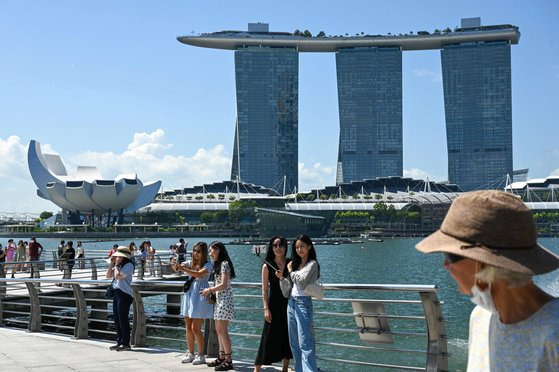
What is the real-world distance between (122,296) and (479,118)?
15111cm

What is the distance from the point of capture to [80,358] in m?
8.33

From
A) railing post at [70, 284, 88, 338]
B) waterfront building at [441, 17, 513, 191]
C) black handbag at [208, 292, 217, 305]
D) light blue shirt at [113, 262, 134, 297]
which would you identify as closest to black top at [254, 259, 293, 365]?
black handbag at [208, 292, 217, 305]

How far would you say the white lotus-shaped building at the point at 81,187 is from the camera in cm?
12838

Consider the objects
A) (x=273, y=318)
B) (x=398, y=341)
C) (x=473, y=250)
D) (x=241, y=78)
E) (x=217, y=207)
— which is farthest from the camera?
(x=241, y=78)

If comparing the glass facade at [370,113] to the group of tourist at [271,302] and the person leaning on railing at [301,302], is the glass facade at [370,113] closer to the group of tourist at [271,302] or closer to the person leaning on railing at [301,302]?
the group of tourist at [271,302]

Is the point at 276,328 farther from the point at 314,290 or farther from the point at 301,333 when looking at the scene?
the point at 314,290

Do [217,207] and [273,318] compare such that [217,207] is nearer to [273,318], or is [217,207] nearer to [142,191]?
[142,191]

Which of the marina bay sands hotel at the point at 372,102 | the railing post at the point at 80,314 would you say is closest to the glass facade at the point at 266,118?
the marina bay sands hotel at the point at 372,102

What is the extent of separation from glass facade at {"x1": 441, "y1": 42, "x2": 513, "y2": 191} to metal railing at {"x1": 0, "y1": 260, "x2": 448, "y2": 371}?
436 feet

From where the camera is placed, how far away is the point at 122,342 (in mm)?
8867

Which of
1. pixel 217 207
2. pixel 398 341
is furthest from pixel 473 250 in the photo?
pixel 217 207

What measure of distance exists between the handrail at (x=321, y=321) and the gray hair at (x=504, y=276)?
3925 mm

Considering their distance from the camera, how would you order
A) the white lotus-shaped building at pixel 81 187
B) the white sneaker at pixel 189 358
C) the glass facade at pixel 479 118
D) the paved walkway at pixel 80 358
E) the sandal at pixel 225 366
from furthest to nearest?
the glass facade at pixel 479 118
the white lotus-shaped building at pixel 81 187
the white sneaker at pixel 189 358
the paved walkway at pixel 80 358
the sandal at pixel 225 366

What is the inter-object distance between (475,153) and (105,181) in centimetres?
7625
